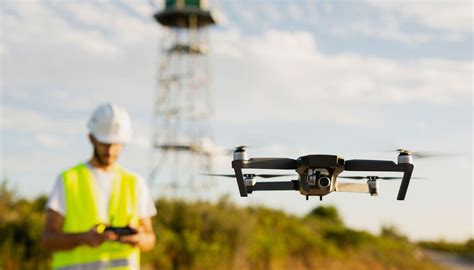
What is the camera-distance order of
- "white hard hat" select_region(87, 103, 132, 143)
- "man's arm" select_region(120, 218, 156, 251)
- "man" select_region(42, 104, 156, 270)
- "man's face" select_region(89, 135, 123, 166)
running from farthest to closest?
"man" select_region(42, 104, 156, 270) < "man's face" select_region(89, 135, 123, 166) < "white hard hat" select_region(87, 103, 132, 143) < "man's arm" select_region(120, 218, 156, 251)

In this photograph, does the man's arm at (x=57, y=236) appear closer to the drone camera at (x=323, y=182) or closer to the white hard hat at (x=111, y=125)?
the white hard hat at (x=111, y=125)

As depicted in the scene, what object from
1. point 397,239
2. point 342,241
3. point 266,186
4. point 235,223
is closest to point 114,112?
point 266,186

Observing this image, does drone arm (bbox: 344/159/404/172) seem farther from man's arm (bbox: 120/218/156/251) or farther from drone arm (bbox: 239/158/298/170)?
man's arm (bbox: 120/218/156/251)

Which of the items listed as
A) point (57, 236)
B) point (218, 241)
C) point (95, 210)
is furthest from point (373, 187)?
point (218, 241)

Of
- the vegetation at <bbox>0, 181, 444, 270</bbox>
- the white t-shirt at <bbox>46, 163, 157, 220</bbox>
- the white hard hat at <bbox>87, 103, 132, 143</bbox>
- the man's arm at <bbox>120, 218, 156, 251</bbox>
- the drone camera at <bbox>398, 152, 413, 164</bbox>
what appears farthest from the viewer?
the vegetation at <bbox>0, 181, 444, 270</bbox>

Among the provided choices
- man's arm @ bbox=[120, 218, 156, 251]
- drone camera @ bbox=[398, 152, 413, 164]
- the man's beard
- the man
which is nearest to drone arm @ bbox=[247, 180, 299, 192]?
drone camera @ bbox=[398, 152, 413, 164]

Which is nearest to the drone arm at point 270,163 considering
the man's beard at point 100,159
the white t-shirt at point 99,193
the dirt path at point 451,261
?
the man's beard at point 100,159

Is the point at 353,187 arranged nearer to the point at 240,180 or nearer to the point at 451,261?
the point at 240,180
